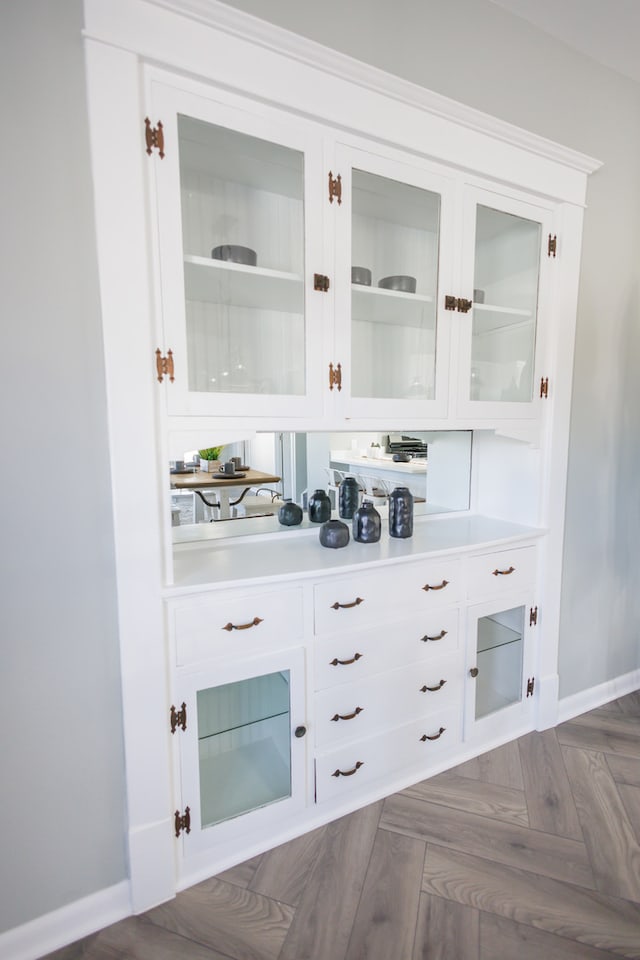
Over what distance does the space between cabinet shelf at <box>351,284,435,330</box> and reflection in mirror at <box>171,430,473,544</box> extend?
1.38ft

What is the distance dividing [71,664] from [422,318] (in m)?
1.59

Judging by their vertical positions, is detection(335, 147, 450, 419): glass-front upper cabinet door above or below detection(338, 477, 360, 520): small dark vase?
above

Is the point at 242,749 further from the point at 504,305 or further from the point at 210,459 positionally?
the point at 504,305

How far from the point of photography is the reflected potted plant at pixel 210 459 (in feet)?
5.09

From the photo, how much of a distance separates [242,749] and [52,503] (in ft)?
3.32

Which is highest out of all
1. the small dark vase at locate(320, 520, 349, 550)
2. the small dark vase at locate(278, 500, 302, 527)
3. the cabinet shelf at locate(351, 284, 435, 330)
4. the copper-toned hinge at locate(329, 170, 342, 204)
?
the copper-toned hinge at locate(329, 170, 342, 204)

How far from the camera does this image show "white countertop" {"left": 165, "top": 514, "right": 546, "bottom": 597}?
53.6 inches

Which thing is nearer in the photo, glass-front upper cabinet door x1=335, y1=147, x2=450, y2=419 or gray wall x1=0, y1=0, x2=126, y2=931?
gray wall x1=0, y1=0, x2=126, y2=931

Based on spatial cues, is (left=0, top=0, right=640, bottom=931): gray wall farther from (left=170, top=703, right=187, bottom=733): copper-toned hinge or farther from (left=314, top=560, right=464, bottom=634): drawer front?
(left=314, top=560, right=464, bottom=634): drawer front

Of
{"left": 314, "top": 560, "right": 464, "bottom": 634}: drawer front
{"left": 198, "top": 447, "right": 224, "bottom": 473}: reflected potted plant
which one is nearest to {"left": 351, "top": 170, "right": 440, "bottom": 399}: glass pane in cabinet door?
{"left": 198, "top": 447, "right": 224, "bottom": 473}: reflected potted plant

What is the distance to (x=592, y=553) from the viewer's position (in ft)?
7.13

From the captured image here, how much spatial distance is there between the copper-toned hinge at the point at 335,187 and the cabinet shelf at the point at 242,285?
27 centimetres

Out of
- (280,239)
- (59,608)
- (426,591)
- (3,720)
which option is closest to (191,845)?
(3,720)

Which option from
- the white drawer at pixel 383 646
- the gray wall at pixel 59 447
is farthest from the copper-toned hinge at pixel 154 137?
the white drawer at pixel 383 646
